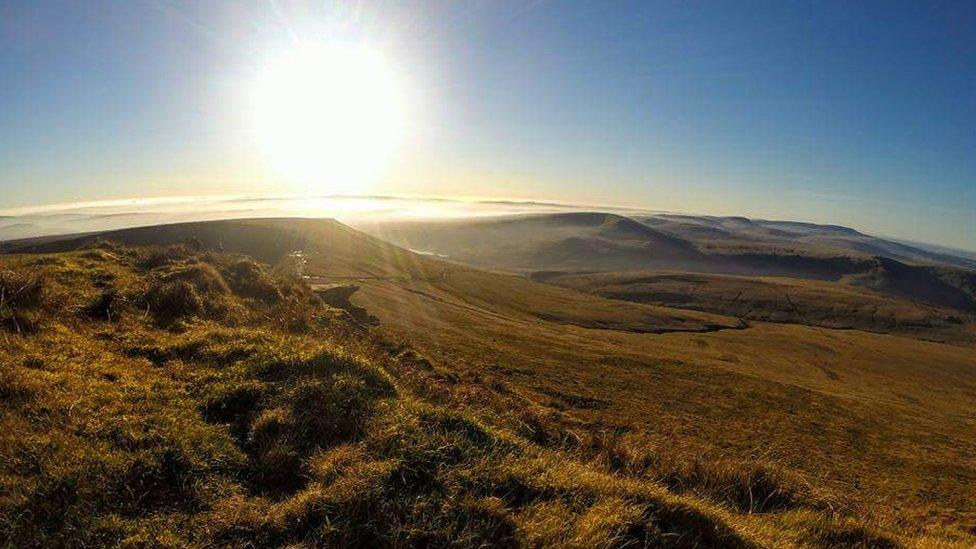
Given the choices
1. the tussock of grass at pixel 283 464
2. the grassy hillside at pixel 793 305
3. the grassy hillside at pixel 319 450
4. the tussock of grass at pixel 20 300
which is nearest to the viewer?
the tussock of grass at pixel 283 464

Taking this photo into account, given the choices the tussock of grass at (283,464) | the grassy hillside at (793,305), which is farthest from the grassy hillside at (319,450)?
the grassy hillside at (793,305)

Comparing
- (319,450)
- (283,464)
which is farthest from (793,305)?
(283,464)

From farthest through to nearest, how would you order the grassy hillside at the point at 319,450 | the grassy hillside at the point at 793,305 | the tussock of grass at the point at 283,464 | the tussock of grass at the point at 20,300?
the grassy hillside at the point at 793,305
the tussock of grass at the point at 20,300
the grassy hillside at the point at 319,450
the tussock of grass at the point at 283,464

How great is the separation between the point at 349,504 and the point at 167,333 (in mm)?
9693

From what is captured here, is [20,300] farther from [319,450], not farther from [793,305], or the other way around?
[793,305]

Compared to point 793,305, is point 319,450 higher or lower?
higher

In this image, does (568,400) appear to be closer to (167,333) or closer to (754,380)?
(167,333)

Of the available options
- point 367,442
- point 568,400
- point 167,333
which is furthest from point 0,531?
point 568,400

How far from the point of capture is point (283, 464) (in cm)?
733

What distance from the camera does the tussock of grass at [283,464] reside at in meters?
5.83

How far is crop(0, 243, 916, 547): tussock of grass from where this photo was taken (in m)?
5.83

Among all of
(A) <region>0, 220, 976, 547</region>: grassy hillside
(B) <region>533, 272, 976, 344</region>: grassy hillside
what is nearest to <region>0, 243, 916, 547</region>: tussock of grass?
(A) <region>0, 220, 976, 547</region>: grassy hillside

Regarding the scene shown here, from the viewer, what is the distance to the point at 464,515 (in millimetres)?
6199

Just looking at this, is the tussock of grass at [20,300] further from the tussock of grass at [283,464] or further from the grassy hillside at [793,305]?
the grassy hillside at [793,305]
